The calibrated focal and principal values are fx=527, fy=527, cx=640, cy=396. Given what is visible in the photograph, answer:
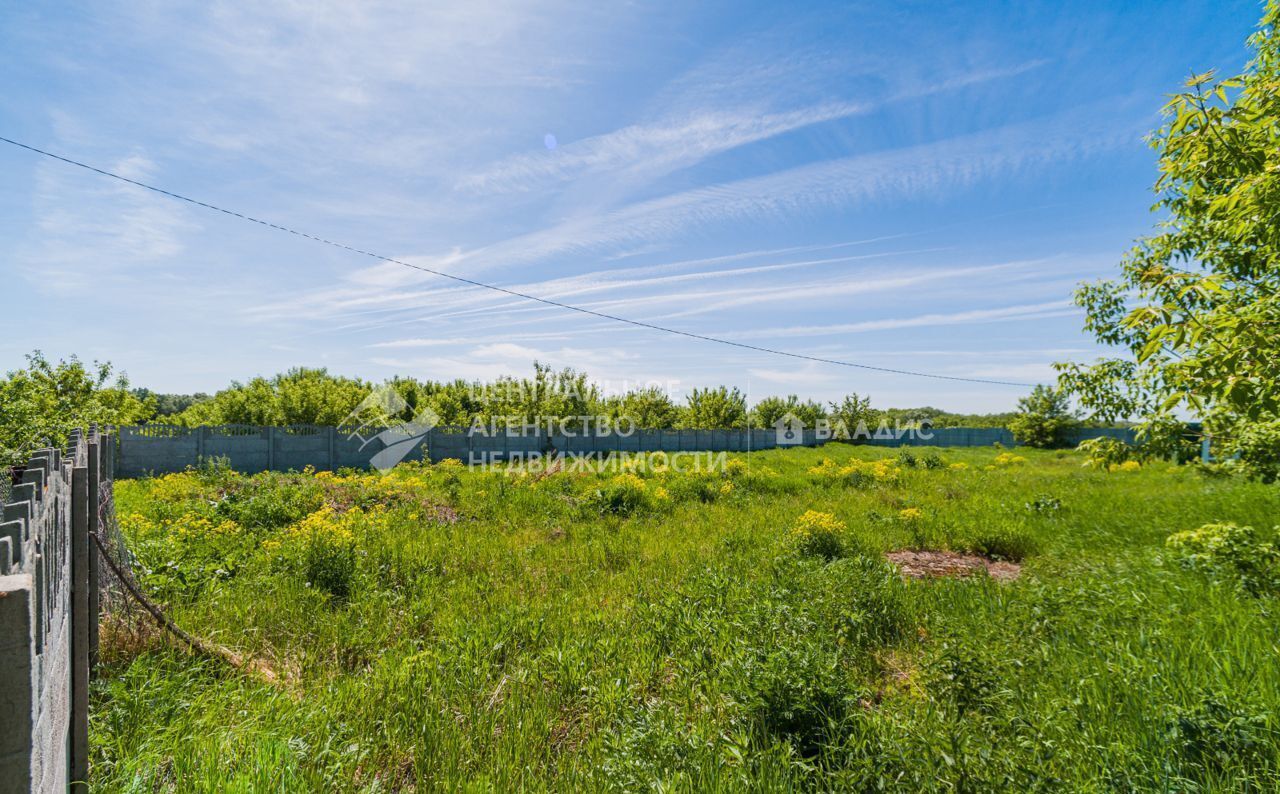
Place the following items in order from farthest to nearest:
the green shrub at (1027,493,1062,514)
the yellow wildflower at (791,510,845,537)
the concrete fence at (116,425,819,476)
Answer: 1. the concrete fence at (116,425,819,476)
2. the green shrub at (1027,493,1062,514)
3. the yellow wildflower at (791,510,845,537)

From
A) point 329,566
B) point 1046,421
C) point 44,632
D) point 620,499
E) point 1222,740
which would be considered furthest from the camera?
point 1046,421

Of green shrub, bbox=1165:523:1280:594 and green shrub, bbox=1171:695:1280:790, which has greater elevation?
green shrub, bbox=1165:523:1280:594

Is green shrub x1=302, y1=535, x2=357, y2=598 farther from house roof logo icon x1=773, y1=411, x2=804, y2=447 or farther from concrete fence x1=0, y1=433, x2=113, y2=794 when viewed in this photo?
house roof logo icon x1=773, y1=411, x2=804, y2=447

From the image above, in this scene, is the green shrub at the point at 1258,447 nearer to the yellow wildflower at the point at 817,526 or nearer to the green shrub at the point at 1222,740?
the green shrub at the point at 1222,740

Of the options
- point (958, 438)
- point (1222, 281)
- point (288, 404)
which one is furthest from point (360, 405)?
point (958, 438)

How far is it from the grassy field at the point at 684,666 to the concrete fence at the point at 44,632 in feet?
2.09

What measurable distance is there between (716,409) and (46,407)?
104 ft

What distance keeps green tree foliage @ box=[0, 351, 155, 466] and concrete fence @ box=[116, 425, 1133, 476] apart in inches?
54.0

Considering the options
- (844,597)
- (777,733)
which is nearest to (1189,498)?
(844,597)

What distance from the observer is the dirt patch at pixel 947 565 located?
653 centimetres

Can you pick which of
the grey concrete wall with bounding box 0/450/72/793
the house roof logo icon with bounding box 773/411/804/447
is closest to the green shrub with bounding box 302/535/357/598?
the grey concrete wall with bounding box 0/450/72/793

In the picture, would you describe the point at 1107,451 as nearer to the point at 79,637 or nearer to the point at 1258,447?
the point at 1258,447

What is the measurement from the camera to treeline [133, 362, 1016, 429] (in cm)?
2688

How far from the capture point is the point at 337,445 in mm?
18750
